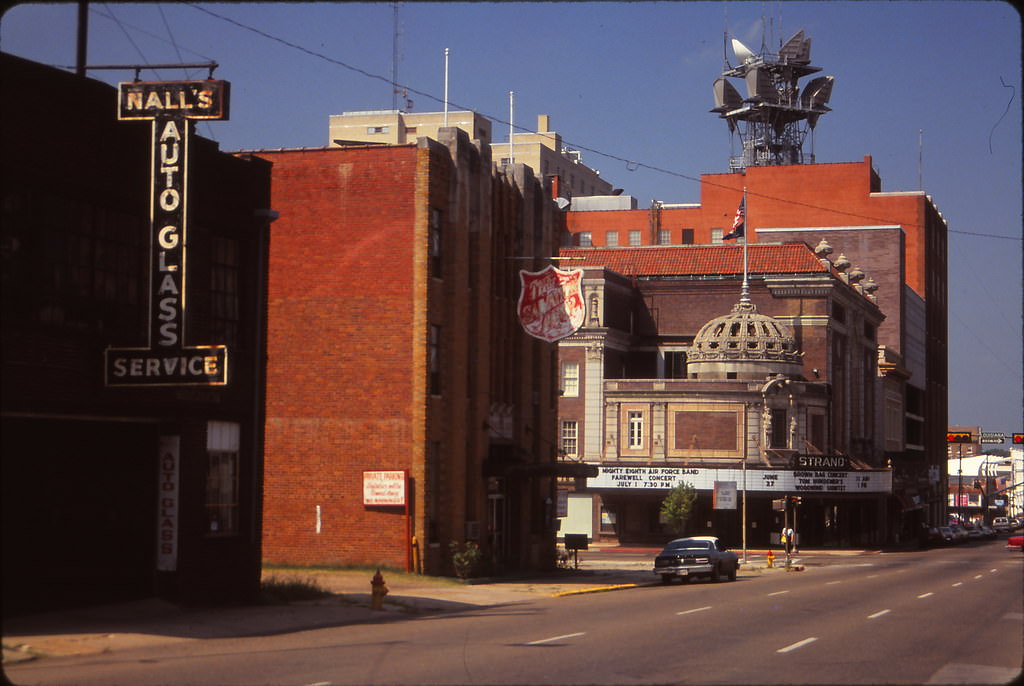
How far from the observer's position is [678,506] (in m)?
77.0

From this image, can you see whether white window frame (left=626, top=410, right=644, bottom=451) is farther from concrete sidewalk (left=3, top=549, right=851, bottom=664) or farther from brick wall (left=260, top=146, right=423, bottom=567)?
brick wall (left=260, top=146, right=423, bottom=567)

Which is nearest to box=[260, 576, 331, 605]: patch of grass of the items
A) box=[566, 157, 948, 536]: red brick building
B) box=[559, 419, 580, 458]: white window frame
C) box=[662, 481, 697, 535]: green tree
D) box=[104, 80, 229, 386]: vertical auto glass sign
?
box=[104, 80, 229, 386]: vertical auto glass sign

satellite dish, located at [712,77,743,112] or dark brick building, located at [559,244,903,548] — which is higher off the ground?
satellite dish, located at [712,77,743,112]

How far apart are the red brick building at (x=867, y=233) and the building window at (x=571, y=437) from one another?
30.4m

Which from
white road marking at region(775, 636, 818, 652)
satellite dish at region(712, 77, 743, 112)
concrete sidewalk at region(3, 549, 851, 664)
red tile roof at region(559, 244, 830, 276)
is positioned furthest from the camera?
satellite dish at region(712, 77, 743, 112)

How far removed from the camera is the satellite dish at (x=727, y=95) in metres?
132

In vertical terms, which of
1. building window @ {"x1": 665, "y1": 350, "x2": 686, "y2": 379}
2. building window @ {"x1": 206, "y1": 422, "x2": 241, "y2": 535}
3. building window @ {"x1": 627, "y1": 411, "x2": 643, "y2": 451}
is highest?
building window @ {"x1": 665, "y1": 350, "x2": 686, "y2": 379}

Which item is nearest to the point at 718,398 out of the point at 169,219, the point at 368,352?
the point at 368,352

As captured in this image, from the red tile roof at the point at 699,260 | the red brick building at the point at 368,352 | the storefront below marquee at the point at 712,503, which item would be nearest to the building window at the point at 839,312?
the red tile roof at the point at 699,260

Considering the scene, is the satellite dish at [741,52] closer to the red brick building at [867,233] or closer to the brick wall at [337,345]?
the red brick building at [867,233]

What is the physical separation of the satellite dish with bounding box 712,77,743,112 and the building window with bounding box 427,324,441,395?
97.7 metres

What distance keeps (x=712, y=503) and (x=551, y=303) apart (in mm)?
43291

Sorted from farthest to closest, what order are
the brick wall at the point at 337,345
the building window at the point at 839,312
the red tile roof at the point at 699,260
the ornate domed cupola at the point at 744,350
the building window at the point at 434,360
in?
the red tile roof at the point at 699,260 → the building window at the point at 839,312 → the ornate domed cupola at the point at 744,350 → the building window at the point at 434,360 → the brick wall at the point at 337,345

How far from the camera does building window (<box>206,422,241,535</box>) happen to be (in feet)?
93.2
